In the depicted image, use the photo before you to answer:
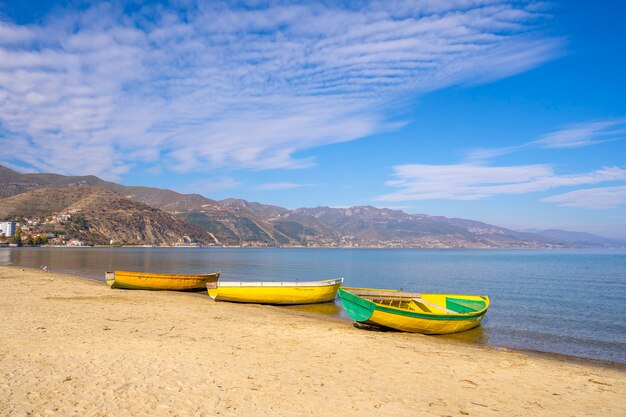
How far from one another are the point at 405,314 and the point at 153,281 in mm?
20445

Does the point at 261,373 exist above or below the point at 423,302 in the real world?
below

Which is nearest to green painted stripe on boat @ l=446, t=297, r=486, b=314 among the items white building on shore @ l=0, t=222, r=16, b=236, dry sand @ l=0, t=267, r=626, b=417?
dry sand @ l=0, t=267, r=626, b=417

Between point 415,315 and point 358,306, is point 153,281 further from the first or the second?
point 415,315

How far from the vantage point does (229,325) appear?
17297 millimetres

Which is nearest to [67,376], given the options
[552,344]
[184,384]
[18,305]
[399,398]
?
[184,384]

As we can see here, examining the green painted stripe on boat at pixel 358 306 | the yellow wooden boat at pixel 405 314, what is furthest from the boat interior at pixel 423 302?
the green painted stripe on boat at pixel 358 306

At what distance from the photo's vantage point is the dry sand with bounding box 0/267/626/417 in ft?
26.9

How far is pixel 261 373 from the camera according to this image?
1047 centimetres

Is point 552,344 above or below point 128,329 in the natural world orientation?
below

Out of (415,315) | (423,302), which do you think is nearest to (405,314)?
(415,315)

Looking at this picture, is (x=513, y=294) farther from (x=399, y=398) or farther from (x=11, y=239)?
(x=11, y=239)

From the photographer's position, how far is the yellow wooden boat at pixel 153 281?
2967cm

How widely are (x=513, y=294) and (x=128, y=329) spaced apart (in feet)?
109

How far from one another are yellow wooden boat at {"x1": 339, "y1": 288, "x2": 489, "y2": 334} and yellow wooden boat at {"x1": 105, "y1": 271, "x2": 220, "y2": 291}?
14.9m
